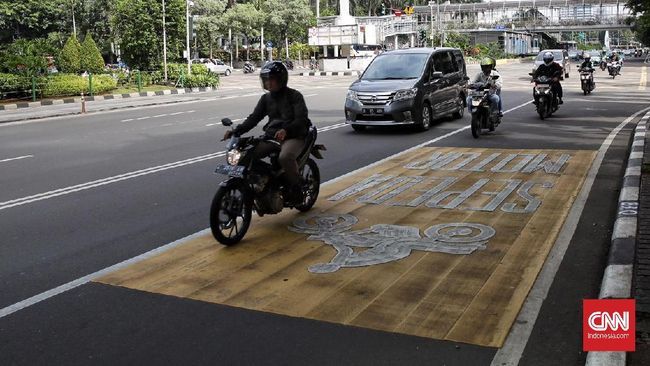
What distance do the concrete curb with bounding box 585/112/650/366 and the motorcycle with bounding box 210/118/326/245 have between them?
3.14m

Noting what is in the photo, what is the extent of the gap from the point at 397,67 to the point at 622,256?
35.8ft

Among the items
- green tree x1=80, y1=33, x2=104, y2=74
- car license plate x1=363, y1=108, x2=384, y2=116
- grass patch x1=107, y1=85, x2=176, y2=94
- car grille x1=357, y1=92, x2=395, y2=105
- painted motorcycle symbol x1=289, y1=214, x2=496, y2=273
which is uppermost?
green tree x1=80, y1=33, x2=104, y2=74

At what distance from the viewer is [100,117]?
21.7m

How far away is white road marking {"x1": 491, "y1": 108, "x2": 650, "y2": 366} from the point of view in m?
3.91

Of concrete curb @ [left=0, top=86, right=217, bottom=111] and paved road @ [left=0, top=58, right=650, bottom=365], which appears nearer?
paved road @ [left=0, top=58, right=650, bottom=365]

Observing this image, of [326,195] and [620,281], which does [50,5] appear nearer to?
[326,195]

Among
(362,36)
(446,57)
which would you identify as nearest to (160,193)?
(446,57)

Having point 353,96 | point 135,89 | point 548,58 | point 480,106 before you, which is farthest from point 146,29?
point 480,106

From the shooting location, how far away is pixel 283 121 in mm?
6863

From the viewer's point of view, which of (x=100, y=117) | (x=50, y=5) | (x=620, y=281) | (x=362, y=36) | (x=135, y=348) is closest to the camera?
(x=135, y=348)

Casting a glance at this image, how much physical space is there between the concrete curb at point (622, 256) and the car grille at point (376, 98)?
6590mm

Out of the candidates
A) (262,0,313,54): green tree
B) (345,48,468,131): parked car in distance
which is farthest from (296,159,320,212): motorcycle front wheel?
(262,0,313,54): green tree

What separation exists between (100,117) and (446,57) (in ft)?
37.5

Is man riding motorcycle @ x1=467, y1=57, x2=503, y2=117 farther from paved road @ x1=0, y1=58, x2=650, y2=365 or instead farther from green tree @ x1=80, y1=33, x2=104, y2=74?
green tree @ x1=80, y1=33, x2=104, y2=74
